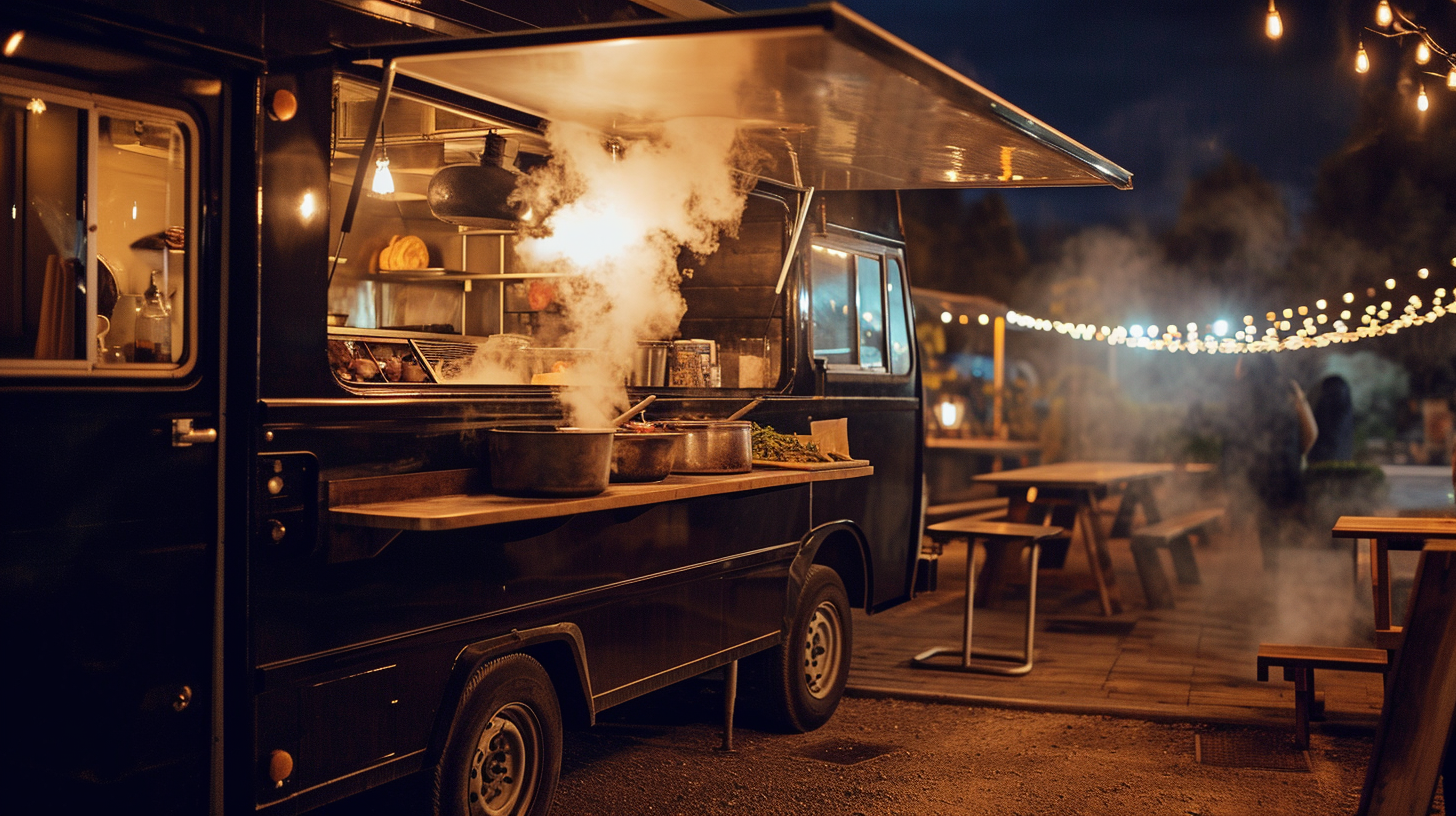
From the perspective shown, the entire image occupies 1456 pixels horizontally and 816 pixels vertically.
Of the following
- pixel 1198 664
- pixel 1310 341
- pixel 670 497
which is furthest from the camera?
pixel 1310 341

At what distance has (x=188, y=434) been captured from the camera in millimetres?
3154

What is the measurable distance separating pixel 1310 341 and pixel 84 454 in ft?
47.4

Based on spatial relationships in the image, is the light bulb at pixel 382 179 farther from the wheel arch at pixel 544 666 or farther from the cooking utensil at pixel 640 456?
the wheel arch at pixel 544 666

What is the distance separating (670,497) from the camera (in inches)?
171

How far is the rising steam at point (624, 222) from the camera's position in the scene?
16.2ft

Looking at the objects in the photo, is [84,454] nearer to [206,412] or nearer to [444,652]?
[206,412]

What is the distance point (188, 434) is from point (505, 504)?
0.93 m

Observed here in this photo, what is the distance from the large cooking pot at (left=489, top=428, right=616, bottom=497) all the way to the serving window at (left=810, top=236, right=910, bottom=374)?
2.47m

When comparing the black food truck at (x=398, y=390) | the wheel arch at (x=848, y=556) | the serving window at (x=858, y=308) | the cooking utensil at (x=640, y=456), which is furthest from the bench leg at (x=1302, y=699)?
the cooking utensil at (x=640, y=456)

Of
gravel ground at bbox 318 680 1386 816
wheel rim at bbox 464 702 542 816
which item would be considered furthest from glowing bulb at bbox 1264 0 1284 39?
wheel rim at bbox 464 702 542 816

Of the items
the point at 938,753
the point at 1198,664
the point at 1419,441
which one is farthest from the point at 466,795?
the point at 1419,441

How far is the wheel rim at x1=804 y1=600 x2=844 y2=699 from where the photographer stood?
6.30m

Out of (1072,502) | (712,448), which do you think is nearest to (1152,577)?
(1072,502)

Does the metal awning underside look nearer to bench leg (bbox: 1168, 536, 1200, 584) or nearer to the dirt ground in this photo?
the dirt ground
